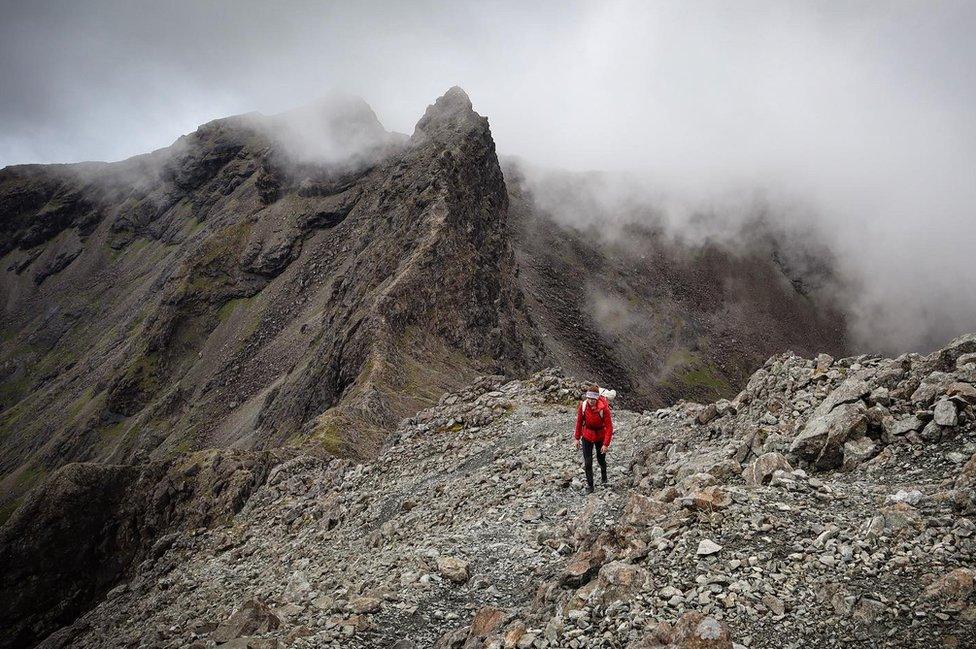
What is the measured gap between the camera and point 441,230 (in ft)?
234

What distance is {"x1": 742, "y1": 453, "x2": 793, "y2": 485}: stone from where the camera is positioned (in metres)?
13.0

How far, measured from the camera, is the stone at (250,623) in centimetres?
1474

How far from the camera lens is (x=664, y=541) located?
37.3 ft

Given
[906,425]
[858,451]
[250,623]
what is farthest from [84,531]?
[906,425]

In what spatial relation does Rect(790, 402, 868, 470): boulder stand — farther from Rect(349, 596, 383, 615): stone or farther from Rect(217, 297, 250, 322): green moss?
Rect(217, 297, 250, 322): green moss

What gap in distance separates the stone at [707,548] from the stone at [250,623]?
35.2 ft

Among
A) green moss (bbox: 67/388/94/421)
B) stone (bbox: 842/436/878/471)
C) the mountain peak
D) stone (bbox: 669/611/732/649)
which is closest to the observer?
stone (bbox: 669/611/732/649)

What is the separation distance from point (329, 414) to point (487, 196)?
52556mm

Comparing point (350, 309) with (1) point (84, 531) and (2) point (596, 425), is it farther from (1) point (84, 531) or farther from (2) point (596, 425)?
(2) point (596, 425)

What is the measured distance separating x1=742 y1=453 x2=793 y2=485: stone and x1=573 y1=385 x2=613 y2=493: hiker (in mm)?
5691

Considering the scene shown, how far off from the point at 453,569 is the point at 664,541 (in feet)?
21.7

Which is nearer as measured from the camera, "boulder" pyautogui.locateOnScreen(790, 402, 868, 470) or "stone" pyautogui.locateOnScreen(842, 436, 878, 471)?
"stone" pyautogui.locateOnScreen(842, 436, 878, 471)

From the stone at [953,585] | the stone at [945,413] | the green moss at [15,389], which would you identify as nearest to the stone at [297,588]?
the stone at [953,585]

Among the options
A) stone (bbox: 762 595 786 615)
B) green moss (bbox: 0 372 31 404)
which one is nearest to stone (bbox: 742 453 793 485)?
stone (bbox: 762 595 786 615)
